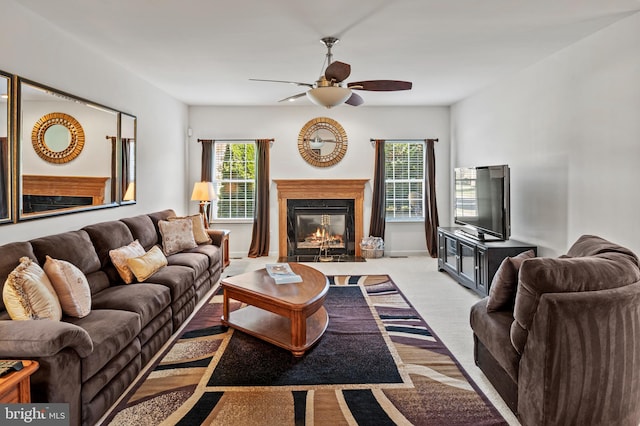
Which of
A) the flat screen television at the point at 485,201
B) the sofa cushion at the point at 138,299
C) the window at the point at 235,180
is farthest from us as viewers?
the window at the point at 235,180

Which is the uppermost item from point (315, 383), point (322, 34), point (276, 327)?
point (322, 34)

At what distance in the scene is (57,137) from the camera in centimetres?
328

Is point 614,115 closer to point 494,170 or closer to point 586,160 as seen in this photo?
point 586,160

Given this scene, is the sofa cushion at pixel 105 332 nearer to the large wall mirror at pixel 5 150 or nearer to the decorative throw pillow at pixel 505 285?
the large wall mirror at pixel 5 150

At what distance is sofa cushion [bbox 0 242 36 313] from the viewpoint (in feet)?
7.67

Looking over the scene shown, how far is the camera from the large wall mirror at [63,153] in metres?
2.94

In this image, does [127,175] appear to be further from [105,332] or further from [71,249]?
[105,332]

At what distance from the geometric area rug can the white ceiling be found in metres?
2.74

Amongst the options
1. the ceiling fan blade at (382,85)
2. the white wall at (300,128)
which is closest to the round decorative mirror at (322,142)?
the white wall at (300,128)

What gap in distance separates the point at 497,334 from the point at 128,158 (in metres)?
4.32

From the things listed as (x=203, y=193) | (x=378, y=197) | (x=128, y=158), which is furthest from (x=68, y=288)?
(x=378, y=197)

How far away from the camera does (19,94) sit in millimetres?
2836

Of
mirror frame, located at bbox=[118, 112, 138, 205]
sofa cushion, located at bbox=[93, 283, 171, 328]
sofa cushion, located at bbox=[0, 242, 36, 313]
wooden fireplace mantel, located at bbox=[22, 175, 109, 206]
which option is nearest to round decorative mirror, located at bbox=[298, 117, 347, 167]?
mirror frame, located at bbox=[118, 112, 138, 205]

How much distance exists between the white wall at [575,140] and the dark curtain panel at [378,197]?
202 cm
